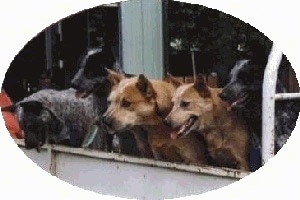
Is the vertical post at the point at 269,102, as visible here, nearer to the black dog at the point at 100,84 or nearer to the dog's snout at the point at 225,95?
the dog's snout at the point at 225,95

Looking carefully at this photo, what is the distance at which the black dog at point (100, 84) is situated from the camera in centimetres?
214

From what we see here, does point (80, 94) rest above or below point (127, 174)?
above

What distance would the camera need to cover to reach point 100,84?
2.15 m

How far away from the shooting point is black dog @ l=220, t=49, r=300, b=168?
2.06m

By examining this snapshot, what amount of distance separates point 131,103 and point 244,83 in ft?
1.05

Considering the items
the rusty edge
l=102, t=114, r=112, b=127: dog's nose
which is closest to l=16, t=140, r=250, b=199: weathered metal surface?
the rusty edge

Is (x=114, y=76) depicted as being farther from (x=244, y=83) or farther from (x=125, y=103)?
(x=244, y=83)

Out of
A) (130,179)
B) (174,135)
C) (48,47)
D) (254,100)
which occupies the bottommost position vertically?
(130,179)

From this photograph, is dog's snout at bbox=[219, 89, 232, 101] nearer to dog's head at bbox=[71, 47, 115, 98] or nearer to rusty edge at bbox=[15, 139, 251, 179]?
rusty edge at bbox=[15, 139, 251, 179]

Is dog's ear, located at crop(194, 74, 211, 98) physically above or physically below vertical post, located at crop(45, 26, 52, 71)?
below

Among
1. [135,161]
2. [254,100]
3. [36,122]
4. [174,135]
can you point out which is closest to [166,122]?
[174,135]

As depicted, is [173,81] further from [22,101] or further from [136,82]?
[22,101]

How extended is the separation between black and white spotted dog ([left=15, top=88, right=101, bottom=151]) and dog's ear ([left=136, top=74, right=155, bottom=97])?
0.51 ft

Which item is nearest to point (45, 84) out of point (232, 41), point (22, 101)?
point (22, 101)
